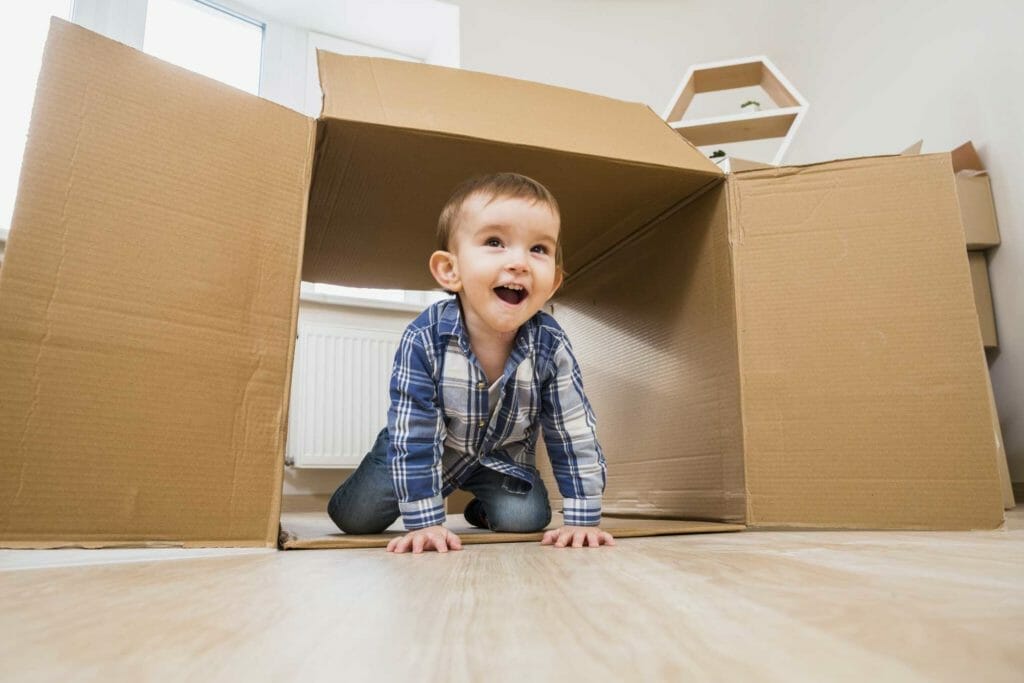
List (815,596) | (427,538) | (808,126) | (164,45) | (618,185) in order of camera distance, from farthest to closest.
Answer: (808,126) → (164,45) → (618,185) → (427,538) → (815,596)

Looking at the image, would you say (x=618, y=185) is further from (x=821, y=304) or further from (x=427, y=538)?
(x=427, y=538)

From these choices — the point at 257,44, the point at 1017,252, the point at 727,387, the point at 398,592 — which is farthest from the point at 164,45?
the point at 1017,252

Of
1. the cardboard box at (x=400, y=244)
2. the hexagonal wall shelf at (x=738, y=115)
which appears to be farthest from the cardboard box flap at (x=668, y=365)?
the hexagonal wall shelf at (x=738, y=115)

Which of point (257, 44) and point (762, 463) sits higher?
point (257, 44)

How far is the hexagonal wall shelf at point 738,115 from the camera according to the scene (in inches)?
59.3

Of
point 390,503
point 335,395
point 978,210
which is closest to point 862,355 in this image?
point 390,503

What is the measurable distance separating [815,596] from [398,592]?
0.23m

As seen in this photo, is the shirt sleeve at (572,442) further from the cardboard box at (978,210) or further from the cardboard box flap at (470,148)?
the cardboard box at (978,210)

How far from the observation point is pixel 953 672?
0.23m

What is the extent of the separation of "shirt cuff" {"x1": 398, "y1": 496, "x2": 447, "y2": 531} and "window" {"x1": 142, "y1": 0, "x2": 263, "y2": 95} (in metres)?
1.41

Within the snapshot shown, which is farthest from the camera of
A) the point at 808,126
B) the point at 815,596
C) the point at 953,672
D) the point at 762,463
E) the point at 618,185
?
the point at 808,126

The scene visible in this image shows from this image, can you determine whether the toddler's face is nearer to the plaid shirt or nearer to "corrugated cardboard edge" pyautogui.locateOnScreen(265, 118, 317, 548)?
the plaid shirt

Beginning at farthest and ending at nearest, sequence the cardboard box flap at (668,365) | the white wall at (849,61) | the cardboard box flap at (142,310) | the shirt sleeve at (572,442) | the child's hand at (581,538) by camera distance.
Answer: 1. the white wall at (849,61)
2. the cardboard box flap at (668,365)
3. the shirt sleeve at (572,442)
4. the child's hand at (581,538)
5. the cardboard box flap at (142,310)

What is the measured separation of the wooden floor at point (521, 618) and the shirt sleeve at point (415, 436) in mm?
220
